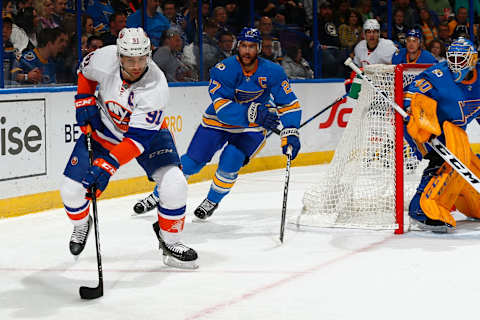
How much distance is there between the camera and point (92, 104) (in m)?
3.88

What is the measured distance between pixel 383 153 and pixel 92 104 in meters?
1.90

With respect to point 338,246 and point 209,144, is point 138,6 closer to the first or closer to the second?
point 209,144

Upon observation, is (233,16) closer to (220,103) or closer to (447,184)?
(220,103)

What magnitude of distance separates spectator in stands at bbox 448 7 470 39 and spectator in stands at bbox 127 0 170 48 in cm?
435

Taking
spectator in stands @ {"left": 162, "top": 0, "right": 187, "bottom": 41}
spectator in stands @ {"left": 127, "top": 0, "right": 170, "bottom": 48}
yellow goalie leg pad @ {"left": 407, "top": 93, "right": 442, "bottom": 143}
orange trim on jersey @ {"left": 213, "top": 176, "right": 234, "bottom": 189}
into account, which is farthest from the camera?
spectator in stands @ {"left": 162, "top": 0, "right": 187, "bottom": 41}

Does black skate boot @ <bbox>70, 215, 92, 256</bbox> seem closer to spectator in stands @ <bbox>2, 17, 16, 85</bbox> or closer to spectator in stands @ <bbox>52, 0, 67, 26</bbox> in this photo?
spectator in stands @ <bbox>2, 17, 16, 85</bbox>

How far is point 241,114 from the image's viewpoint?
4965mm

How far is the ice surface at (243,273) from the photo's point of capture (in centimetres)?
326

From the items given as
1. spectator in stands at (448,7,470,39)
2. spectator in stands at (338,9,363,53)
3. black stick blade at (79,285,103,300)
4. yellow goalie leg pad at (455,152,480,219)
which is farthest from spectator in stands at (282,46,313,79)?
black stick blade at (79,285,103,300)

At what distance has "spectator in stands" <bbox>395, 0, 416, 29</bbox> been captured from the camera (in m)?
9.87

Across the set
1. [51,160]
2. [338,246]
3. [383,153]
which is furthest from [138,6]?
[338,246]

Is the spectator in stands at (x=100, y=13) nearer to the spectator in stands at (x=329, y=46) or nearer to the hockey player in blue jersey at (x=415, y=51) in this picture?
the hockey player in blue jersey at (x=415, y=51)

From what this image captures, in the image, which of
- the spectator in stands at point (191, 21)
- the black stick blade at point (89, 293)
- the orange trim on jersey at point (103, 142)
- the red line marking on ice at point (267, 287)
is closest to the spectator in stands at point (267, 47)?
the spectator in stands at point (191, 21)

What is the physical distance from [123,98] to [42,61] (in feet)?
7.74
